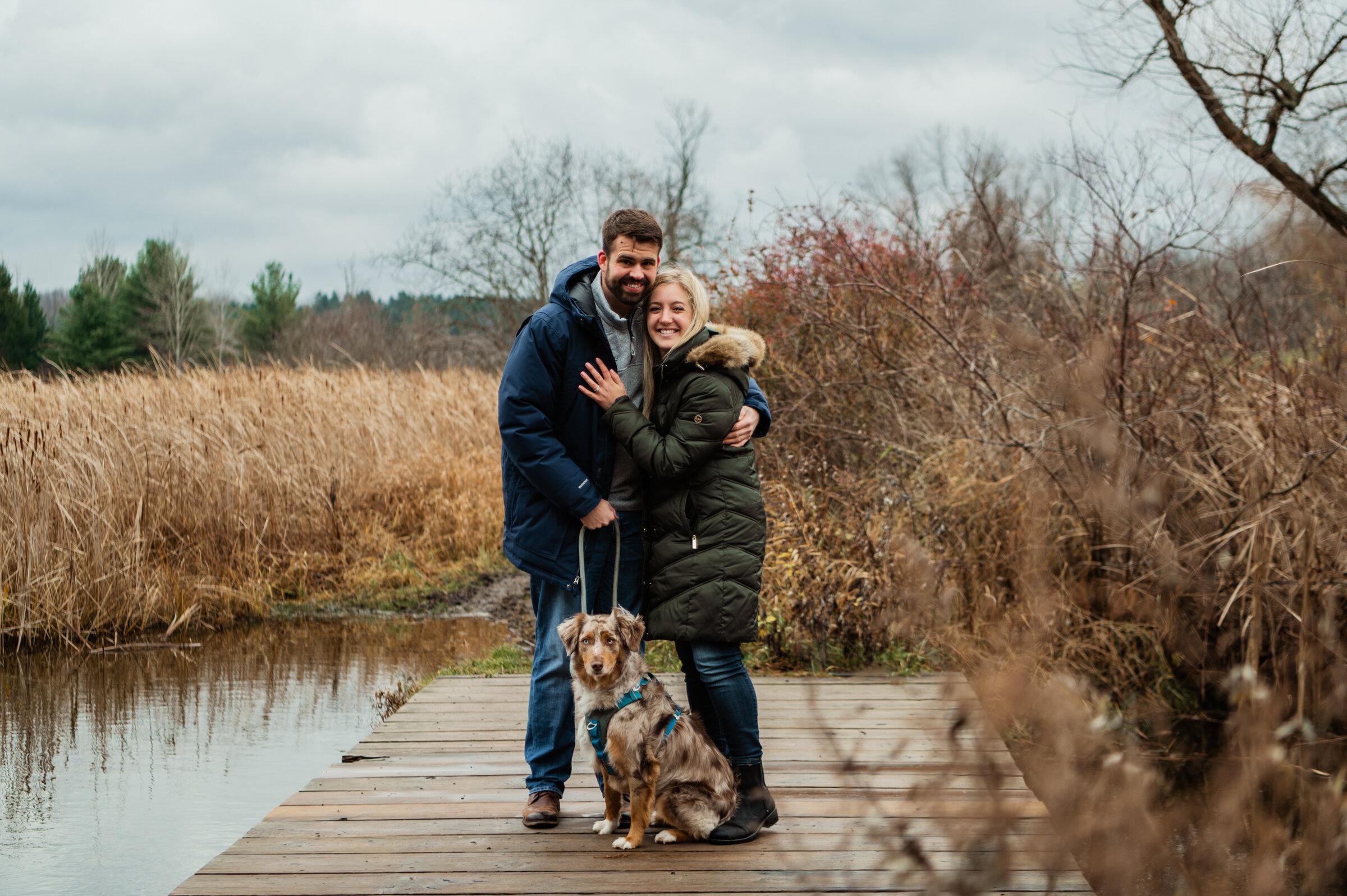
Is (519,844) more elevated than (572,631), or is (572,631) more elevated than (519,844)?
(572,631)

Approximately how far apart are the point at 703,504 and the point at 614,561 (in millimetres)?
391

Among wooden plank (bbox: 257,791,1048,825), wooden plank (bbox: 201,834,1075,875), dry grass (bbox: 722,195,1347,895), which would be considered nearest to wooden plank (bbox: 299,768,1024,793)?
wooden plank (bbox: 257,791,1048,825)

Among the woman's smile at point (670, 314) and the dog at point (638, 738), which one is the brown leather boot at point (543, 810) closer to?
the dog at point (638, 738)

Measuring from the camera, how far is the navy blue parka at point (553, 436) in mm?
3615

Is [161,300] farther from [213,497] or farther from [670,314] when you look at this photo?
[670,314]

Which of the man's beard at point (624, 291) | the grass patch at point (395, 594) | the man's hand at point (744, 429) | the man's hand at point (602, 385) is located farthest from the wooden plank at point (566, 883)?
the grass patch at point (395, 594)

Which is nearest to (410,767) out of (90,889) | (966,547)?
(90,889)

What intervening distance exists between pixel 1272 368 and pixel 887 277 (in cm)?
340

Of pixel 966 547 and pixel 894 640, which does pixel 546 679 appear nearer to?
pixel 894 640

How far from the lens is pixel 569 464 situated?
3613mm

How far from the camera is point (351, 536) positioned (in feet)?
37.0

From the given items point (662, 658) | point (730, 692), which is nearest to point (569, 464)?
point (730, 692)

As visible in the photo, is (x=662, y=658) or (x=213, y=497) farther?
(x=213, y=497)

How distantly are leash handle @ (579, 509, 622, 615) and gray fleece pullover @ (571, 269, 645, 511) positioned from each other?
84 mm
